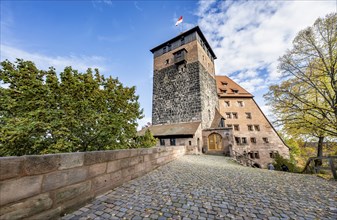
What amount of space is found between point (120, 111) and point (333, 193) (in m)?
9.74

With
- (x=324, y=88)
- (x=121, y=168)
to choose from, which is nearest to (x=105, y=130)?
(x=121, y=168)

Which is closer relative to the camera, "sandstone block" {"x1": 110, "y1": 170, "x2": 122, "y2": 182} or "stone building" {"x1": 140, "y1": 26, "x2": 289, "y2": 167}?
"sandstone block" {"x1": 110, "y1": 170, "x2": 122, "y2": 182}

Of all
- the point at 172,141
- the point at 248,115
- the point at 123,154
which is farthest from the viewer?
the point at 248,115

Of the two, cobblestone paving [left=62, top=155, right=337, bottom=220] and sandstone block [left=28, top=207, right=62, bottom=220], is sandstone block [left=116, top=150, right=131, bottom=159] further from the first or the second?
sandstone block [left=28, top=207, right=62, bottom=220]

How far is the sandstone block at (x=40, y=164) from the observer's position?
2140 millimetres

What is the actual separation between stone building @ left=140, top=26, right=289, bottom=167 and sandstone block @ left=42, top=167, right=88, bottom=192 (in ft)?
45.7

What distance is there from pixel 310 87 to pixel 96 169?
15109mm

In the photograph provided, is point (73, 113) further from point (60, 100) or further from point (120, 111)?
point (120, 111)

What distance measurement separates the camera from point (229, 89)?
29.3 m

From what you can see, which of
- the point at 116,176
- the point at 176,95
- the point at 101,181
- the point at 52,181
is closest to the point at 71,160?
the point at 52,181

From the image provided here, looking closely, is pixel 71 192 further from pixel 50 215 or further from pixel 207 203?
pixel 207 203

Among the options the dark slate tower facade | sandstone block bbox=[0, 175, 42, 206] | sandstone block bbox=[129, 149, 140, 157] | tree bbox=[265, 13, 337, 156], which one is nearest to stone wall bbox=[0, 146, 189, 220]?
sandstone block bbox=[0, 175, 42, 206]

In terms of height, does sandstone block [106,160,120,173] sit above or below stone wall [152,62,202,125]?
below

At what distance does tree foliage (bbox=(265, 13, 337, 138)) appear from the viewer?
9963 millimetres
